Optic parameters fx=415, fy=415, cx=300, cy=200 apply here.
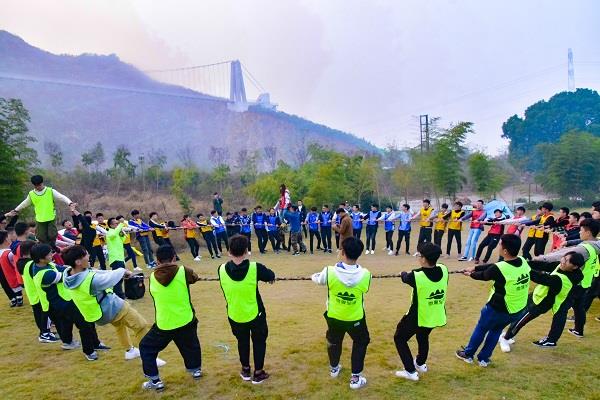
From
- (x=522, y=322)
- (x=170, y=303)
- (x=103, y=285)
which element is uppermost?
(x=103, y=285)

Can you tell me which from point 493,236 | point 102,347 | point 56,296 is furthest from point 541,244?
point 56,296

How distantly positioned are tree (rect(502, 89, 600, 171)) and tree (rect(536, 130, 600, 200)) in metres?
25.6

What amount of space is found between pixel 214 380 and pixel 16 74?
175 m

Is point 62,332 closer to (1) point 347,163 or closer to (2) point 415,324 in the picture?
(2) point 415,324

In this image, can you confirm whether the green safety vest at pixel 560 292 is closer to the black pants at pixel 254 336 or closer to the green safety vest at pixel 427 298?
the green safety vest at pixel 427 298

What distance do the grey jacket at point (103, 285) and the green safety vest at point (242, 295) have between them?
1.49 meters

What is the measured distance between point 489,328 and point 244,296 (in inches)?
121

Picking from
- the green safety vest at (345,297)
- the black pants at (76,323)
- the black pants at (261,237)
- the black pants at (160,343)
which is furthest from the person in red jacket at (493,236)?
the black pants at (76,323)

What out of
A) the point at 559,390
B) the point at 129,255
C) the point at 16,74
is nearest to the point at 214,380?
the point at 559,390

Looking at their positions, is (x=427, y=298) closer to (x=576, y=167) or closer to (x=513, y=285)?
(x=513, y=285)

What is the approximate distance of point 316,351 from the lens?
5953mm

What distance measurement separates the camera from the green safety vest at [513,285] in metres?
4.98

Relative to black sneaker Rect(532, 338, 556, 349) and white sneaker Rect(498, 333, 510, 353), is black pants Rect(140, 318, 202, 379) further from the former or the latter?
black sneaker Rect(532, 338, 556, 349)

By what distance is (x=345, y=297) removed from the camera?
15.4ft
